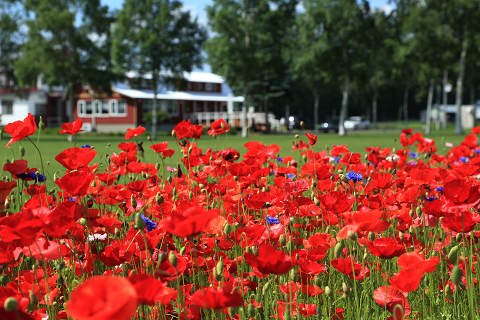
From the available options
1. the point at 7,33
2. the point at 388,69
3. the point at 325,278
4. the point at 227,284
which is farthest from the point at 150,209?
the point at 388,69

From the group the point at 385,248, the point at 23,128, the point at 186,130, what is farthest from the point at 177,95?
the point at 385,248

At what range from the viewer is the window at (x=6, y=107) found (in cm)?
5543

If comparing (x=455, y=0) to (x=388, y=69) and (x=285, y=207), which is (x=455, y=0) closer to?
(x=388, y=69)

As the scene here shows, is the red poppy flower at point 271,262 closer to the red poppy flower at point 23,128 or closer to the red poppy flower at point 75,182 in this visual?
the red poppy flower at point 75,182

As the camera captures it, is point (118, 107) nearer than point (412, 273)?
No

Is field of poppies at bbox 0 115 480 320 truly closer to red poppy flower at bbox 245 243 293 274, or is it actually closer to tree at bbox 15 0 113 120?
red poppy flower at bbox 245 243 293 274

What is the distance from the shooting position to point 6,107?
5594 centimetres

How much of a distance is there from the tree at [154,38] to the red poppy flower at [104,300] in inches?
1492

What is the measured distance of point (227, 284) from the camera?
74.1 inches

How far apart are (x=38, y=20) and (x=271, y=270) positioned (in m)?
39.6

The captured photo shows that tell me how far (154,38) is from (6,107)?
933 inches

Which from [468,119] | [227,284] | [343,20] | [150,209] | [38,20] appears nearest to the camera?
[227,284]

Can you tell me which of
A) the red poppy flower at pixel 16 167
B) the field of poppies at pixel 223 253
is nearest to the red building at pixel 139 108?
the field of poppies at pixel 223 253

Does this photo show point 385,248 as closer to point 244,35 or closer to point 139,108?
point 244,35
